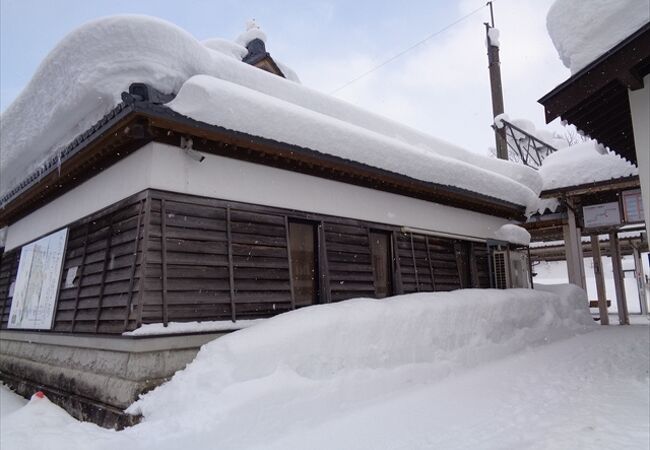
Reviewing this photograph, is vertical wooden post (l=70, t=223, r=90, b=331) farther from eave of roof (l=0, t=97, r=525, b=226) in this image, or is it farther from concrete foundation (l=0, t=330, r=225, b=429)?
eave of roof (l=0, t=97, r=525, b=226)

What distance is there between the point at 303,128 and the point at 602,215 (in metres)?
9.68

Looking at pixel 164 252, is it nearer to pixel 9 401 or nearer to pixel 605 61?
pixel 9 401

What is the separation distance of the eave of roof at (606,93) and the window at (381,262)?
388cm

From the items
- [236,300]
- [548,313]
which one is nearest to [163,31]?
[236,300]

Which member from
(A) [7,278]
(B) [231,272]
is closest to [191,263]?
(B) [231,272]

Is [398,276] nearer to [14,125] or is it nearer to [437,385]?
[437,385]

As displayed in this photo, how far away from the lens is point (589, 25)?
482 centimetres

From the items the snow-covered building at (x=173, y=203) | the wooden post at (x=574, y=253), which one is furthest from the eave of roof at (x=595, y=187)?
the snow-covered building at (x=173, y=203)

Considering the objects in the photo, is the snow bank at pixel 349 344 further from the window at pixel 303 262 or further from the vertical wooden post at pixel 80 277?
the vertical wooden post at pixel 80 277

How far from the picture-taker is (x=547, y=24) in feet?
17.1

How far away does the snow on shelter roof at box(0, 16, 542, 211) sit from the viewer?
5.51 m

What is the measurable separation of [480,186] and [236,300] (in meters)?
6.67

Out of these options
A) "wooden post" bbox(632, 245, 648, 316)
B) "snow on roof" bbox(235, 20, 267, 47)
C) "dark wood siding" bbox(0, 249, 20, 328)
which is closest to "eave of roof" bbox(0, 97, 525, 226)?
"dark wood siding" bbox(0, 249, 20, 328)

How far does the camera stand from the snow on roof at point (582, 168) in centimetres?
1085
